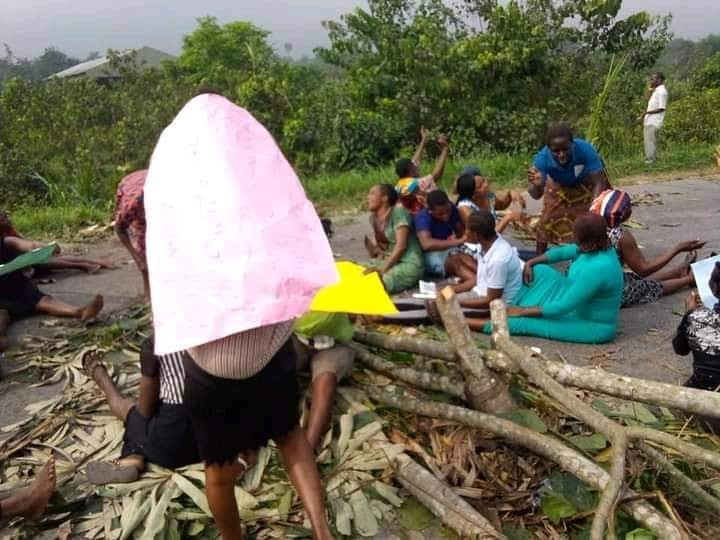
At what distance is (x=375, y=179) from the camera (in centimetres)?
1071

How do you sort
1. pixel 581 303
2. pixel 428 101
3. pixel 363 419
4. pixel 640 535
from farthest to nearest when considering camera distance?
1. pixel 428 101
2. pixel 581 303
3. pixel 363 419
4. pixel 640 535

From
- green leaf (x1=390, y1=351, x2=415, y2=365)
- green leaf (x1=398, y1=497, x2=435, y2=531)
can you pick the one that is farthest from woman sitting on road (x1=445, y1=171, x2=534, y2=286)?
green leaf (x1=398, y1=497, x2=435, y2=531)

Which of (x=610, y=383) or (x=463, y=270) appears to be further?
(x=463, y=270)

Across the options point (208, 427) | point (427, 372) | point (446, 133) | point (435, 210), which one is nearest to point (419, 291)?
point (435, 210)

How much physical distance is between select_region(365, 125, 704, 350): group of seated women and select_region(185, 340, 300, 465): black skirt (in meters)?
2.34

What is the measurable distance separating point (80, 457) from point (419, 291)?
3.20 meters

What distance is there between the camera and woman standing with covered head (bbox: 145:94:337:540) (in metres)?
1.87

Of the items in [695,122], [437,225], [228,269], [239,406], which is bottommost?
[437,225]

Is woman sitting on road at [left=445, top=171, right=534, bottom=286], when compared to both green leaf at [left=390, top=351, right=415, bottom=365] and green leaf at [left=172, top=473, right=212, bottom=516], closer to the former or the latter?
green leaf at [left=390, top=351, right=415, bottom=365]

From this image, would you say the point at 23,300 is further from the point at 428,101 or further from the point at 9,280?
the point at 428,101

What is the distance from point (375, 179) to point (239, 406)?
346 inches

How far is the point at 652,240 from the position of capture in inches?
273

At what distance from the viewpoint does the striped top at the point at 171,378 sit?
2.63 m

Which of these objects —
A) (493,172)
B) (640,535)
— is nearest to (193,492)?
(640,535)
